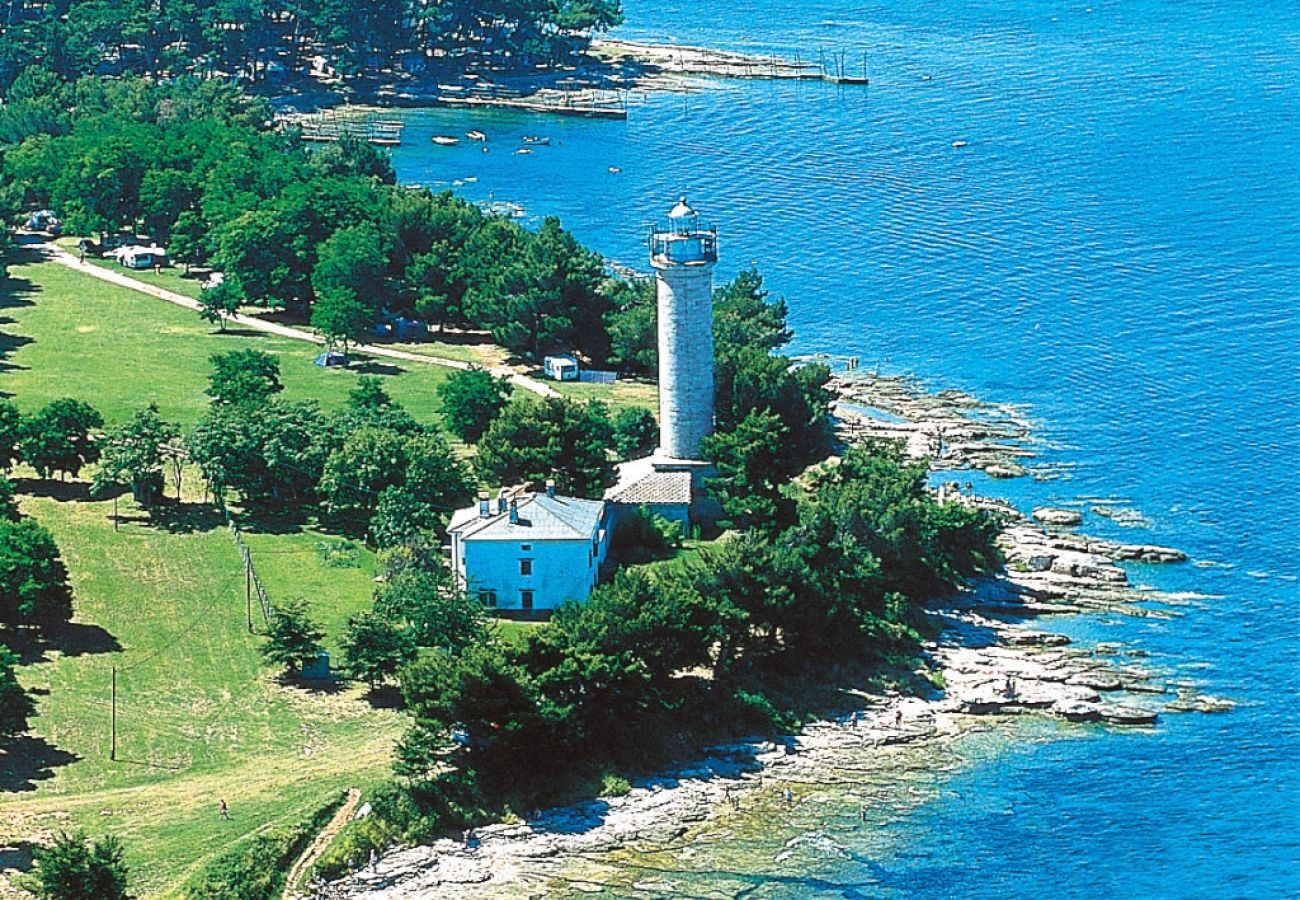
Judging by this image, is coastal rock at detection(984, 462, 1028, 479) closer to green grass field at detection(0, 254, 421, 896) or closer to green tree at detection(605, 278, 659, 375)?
green tree at detection(605, 278, 659, 375)

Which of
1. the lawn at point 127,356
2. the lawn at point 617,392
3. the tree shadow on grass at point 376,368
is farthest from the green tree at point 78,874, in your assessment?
the tree shadow on grass at point 376,368

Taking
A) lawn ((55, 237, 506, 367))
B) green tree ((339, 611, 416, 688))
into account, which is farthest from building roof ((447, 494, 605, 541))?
lawn ((55, 237, 506, 367))

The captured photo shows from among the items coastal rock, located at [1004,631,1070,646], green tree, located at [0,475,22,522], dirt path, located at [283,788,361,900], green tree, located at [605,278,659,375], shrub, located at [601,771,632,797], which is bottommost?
dirt path, located at [283,788,361,900]

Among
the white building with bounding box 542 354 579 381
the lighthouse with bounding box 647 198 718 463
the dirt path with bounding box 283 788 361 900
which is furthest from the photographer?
A: the white building with bounding box 542 354 579 381

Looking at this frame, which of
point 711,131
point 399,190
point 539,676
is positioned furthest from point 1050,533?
point 711,131

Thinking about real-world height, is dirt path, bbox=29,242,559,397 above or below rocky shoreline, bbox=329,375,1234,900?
above

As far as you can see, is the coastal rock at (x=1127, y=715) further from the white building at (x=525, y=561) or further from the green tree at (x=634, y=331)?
the green tree at (x=634, y=331)

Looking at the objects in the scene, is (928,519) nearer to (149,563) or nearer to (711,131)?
(149,563)

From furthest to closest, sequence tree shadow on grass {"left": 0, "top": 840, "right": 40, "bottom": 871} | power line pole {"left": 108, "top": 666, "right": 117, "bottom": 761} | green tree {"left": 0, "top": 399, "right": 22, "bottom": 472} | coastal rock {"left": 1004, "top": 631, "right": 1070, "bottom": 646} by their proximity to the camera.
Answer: green tree {"left": 0, "top": 399, "right": 22, "bottom": 472}, coastal rock {"left": 1004, "top": 631, "right": 1070, "bottom": 646}, power line pole {"left": 108, "top": 666, "right": 117, "bottom": 761}, tree shadow on grass {"left": 0, "top": 840, "right": 40, "bottom": 871}
